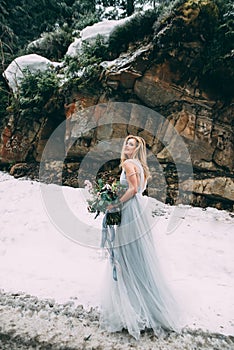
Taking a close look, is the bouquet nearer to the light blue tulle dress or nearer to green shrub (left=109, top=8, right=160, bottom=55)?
the light blue tulle dress

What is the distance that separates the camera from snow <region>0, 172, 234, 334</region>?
10.4 feet

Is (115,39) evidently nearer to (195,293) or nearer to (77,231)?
(77,231)

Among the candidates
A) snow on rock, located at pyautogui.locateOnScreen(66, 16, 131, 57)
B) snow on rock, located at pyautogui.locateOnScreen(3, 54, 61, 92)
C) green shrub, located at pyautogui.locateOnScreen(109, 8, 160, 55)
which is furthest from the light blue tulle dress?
snow on rock, located at pyautogui.locateOnScreen(3, 54, 61, 92)

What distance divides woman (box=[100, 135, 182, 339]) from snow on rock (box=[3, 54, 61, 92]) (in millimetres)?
6657

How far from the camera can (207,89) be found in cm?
641

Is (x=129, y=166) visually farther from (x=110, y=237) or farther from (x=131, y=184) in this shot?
(x=110, y=237)

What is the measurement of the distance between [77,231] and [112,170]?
213 centimetres

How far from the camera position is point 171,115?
6504 mm

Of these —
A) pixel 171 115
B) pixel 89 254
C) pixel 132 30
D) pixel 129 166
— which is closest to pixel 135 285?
pixel 129 166

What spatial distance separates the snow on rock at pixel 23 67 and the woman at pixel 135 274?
666cm

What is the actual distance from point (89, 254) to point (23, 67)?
21.6 feet

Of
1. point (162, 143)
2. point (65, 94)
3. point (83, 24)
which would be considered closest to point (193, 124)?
point (162, 143)

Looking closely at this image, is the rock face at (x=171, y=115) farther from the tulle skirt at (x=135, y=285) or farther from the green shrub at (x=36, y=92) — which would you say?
the tulle skirt at (x=135, y=285)

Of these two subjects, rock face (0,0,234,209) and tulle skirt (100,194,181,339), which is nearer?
tulle skirt (100,194,181,339)
